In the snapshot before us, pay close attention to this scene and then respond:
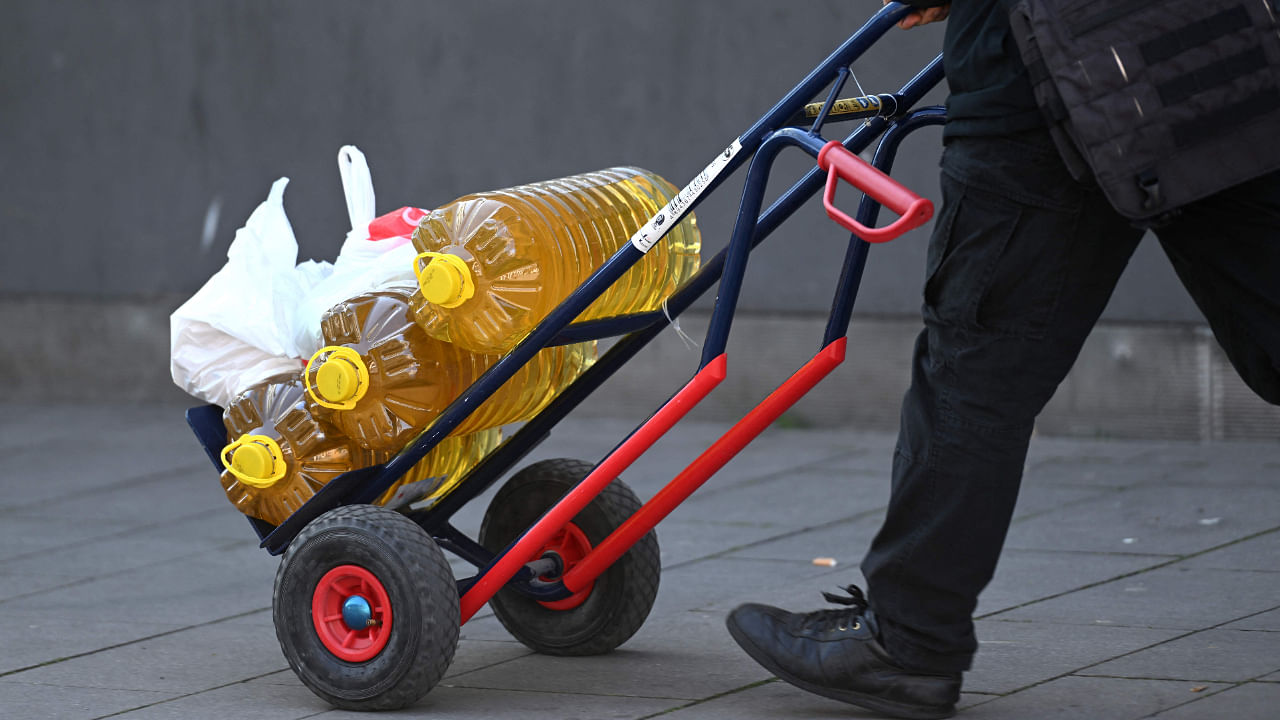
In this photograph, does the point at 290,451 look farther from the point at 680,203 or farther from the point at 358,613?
the point at 680,203

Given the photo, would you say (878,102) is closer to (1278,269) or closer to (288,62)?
(1278,269)

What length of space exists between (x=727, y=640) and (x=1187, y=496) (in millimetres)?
2140

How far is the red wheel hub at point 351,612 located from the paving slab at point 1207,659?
146 centimetres

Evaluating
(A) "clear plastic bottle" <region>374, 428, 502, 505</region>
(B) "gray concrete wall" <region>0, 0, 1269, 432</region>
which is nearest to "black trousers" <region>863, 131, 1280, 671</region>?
(A) "clear plastic bottle" <region>374, 428, 502, 505</region>

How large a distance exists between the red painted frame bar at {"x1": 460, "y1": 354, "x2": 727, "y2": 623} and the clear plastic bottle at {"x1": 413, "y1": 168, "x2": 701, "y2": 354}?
0.36m

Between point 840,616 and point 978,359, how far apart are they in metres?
0.62

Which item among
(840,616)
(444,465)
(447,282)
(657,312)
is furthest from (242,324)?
(840,616)

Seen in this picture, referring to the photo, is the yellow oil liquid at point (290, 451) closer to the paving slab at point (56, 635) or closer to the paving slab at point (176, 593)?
the paving slab at point (56, 635)

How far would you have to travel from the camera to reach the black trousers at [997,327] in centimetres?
288

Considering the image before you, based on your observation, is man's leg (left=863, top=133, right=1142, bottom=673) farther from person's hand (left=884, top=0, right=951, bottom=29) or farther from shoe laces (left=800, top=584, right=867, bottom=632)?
person's hand (left=884, top=0, right=951, bottom=29)

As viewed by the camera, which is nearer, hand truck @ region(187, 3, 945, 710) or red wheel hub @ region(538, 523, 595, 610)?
hand truck @ region(187, 3, 945, 710)

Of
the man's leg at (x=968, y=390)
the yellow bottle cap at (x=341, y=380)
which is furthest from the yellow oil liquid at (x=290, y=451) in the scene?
the man's leg at (x=968, y=390)

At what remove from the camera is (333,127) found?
304 inches

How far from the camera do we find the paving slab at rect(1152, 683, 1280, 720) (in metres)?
3.09
